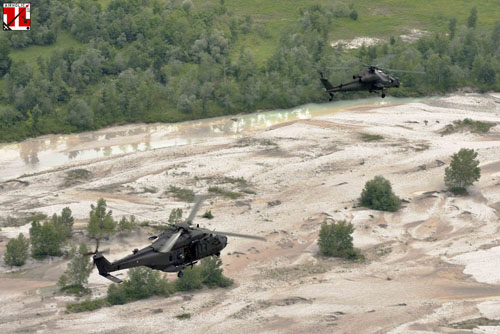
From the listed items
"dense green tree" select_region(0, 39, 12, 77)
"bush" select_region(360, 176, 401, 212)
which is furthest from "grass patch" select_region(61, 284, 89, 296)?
"dense green tree" select_region(0, 39, 12, 77)

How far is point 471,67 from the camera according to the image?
496 feet

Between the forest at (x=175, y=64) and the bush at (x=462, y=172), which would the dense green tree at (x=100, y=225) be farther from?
the bush at (x=462, y=172)

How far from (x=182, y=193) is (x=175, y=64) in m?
42.3

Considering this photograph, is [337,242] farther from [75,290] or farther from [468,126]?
[468,126]

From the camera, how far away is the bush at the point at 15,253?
8156cm

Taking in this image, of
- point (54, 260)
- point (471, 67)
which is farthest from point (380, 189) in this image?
point (471, 67)

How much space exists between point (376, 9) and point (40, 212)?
9931cm

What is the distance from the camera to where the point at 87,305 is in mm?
75438

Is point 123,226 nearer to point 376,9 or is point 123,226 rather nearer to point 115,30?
point 115,30

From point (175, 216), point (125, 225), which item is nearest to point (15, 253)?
point (125, 225)

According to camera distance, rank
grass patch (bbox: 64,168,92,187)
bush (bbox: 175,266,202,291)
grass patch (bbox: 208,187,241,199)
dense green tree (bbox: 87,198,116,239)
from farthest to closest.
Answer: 1. grass patch (bbox: 64,168,92,187)
2. grass patch (bbox: 208,187,241,199)
3. dense green tree (bbox: 87,198,116,239)
4. bush (bbox: 175,266,202,291)

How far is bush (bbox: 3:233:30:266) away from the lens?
268 ft

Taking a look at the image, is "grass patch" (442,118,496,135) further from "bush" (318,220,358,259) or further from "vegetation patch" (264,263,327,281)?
"vegetation patch" (264,263,327,281)

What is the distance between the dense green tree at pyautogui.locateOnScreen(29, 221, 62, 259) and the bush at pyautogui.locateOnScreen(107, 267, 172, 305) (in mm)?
9003
